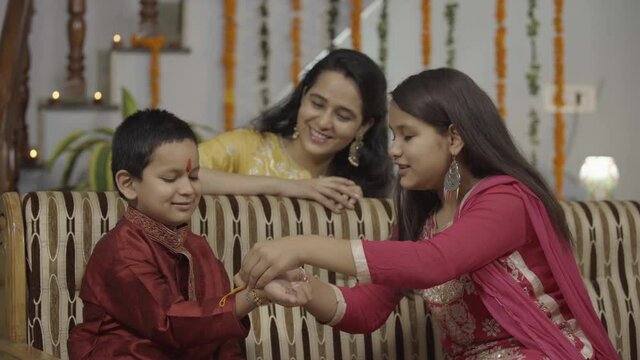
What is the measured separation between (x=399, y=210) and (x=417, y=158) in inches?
11.3

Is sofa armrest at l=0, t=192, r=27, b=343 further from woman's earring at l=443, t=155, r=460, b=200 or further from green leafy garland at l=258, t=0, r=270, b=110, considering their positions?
green leafy garland at l=258, t=0, r=270, b=110

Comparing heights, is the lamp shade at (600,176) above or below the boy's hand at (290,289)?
below

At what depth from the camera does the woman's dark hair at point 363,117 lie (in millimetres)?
3104

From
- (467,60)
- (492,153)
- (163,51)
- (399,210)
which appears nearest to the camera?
(492,153)

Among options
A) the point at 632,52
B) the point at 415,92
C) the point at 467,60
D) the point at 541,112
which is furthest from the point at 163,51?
A: the point at 415,92

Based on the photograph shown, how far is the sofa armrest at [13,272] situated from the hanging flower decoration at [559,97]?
4.07m

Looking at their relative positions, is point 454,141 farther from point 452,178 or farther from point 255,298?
point 255,298

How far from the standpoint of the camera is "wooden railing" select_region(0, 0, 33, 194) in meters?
4.21

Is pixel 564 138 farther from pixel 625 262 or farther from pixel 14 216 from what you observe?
pixel 14 216

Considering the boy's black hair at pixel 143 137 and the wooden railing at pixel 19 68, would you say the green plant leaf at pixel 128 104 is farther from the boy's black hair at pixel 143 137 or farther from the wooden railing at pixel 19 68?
the boy's black hair at pixel 143 137

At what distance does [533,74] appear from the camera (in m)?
6.00

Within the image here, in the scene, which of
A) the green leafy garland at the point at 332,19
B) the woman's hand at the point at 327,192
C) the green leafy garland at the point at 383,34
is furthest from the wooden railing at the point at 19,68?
the woman's hand at the point at 327,192

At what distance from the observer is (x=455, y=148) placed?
2.15m

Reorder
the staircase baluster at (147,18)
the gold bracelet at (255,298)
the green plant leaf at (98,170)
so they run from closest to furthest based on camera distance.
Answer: the gold bracelet at (255,298), the green plant leaf at (98,170), the staircase baluster at (147,18)
